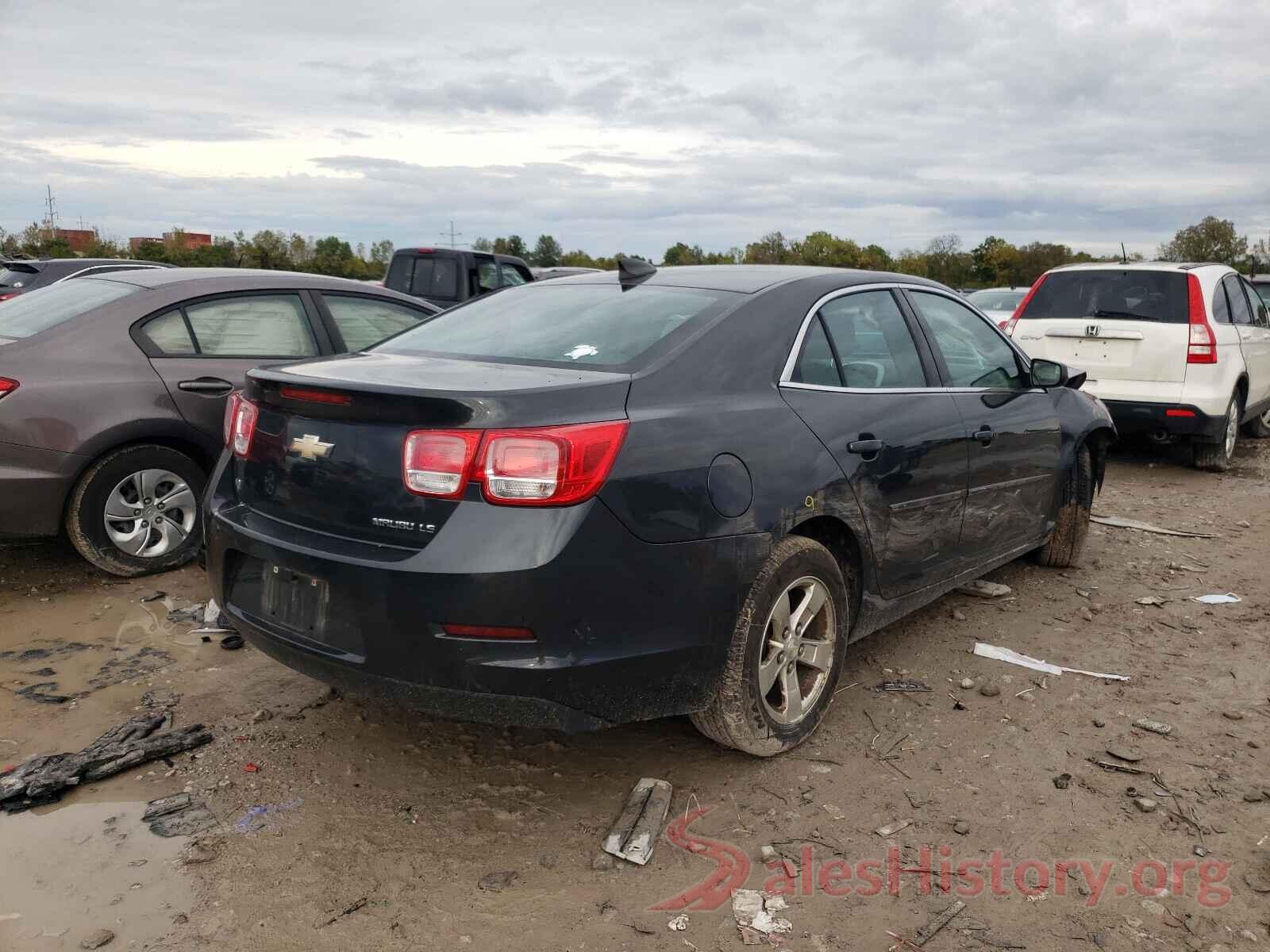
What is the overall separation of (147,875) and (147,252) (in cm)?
5036

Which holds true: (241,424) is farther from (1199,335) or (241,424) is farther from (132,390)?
(1199,335)

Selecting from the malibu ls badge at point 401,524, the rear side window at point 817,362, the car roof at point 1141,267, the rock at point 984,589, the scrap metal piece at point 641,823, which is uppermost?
the car roof at point 1141,267

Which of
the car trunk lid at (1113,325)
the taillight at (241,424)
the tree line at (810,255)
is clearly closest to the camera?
the taillight at (241,424)

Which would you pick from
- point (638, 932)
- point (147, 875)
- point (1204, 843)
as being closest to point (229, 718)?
point (147, 875)

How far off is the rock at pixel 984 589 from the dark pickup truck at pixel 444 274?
10.8 meters

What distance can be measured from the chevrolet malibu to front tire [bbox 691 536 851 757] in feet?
0.03

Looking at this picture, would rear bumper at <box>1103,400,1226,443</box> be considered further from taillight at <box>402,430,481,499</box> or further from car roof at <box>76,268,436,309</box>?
taillight at <box>402,430,481,499</box>

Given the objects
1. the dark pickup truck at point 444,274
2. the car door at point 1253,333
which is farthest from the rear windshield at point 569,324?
the dark pickup truck at point 444,274

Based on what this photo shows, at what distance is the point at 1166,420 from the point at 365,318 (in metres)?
6.39

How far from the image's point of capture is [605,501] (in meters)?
2.85

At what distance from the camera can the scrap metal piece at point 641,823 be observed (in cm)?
302

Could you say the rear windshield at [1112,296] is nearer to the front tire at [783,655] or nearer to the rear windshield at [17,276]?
the front tire at [783,655]

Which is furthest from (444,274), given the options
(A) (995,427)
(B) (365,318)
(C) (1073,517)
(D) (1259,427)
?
(A) (995,427)

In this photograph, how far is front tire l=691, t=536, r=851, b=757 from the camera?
326cm
